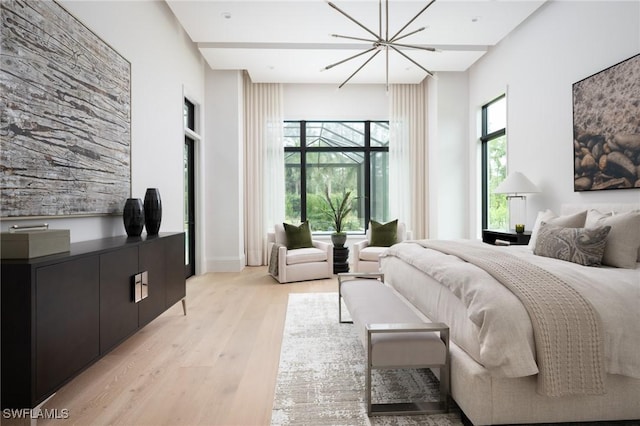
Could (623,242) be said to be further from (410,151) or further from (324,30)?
(410,151)

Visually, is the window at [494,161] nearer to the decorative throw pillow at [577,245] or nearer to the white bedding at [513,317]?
the decorative throw pillow at [577,245]

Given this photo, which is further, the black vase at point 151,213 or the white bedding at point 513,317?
the black vase at point 151,213

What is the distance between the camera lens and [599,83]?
3.25 m

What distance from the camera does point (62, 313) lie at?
172 centimetres

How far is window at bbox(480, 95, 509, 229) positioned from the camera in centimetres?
512

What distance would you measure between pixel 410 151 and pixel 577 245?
404 cm

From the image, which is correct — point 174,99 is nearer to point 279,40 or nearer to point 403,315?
point 279,40

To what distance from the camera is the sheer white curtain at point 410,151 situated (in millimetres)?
6234

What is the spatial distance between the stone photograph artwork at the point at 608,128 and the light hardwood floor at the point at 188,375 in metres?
3.09

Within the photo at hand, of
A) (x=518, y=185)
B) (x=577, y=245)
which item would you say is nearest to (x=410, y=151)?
(x=518, y=185)

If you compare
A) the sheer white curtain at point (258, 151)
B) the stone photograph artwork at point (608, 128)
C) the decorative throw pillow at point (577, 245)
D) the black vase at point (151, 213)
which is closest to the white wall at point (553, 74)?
the stone photograph artwork at point (608, 128)

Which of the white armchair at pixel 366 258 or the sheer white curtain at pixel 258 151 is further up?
the sheer white curtain at pixel 258 151

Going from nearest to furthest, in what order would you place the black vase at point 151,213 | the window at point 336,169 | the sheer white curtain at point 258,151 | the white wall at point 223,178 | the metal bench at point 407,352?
the metal bench at point 407,352
the black vase at point 151,213
the white wall at point 223,178
the sheer white curtain at point 258,151
the window at point 336,169

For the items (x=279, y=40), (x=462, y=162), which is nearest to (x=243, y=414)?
(x=279, y=40)
